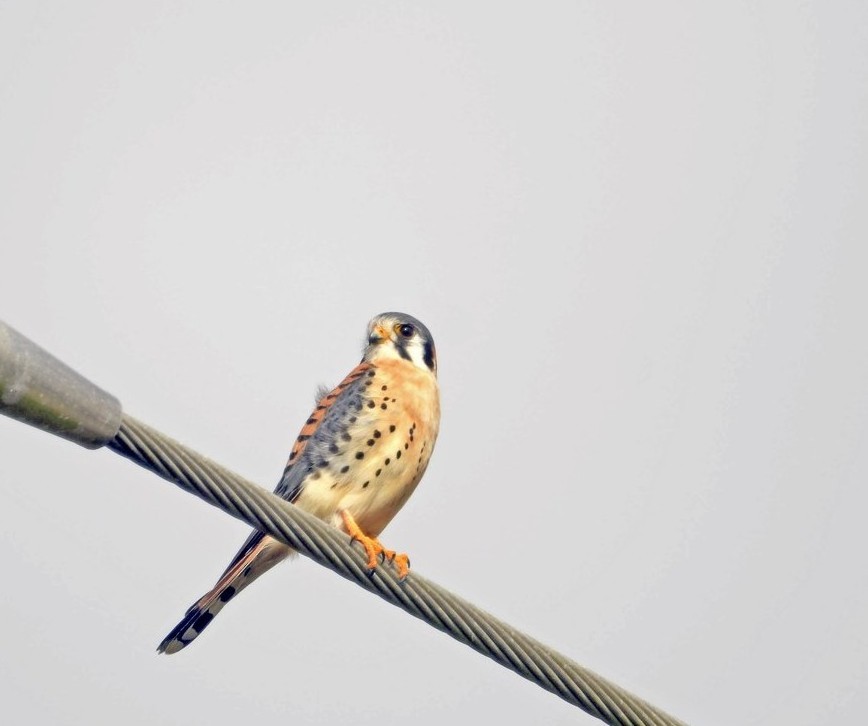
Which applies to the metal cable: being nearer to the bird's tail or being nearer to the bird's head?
the bird's tail

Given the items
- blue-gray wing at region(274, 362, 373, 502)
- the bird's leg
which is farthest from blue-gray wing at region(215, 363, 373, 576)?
the bird's leg

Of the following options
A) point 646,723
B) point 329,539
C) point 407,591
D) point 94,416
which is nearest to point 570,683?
point 646,723

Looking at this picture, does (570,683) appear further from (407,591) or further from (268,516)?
(268,516)

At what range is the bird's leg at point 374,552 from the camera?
5.06 m

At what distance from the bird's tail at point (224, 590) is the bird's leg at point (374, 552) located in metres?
0.32

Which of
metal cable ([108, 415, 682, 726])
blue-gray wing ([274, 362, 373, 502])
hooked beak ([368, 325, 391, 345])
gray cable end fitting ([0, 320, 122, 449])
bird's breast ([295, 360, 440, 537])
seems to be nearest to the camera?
gray cable end fitting ([0, 320, 122, 449])

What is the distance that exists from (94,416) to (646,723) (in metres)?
1.93

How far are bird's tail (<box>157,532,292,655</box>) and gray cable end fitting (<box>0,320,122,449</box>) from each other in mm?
3023

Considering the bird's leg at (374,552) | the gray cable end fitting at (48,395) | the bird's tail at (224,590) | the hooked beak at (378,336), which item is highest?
the hooked beak at (378,336)

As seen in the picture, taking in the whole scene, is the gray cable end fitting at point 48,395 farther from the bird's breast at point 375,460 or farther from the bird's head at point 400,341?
the bird's head at point 400,341

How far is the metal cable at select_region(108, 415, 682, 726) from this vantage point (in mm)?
4223

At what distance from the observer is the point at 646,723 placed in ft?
14.5

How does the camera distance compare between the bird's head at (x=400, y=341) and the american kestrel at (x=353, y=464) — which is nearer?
the american kestrel at (x=353, y=464)

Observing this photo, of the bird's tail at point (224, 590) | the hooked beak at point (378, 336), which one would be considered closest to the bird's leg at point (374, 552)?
the bird's tail at point (224, 590)
